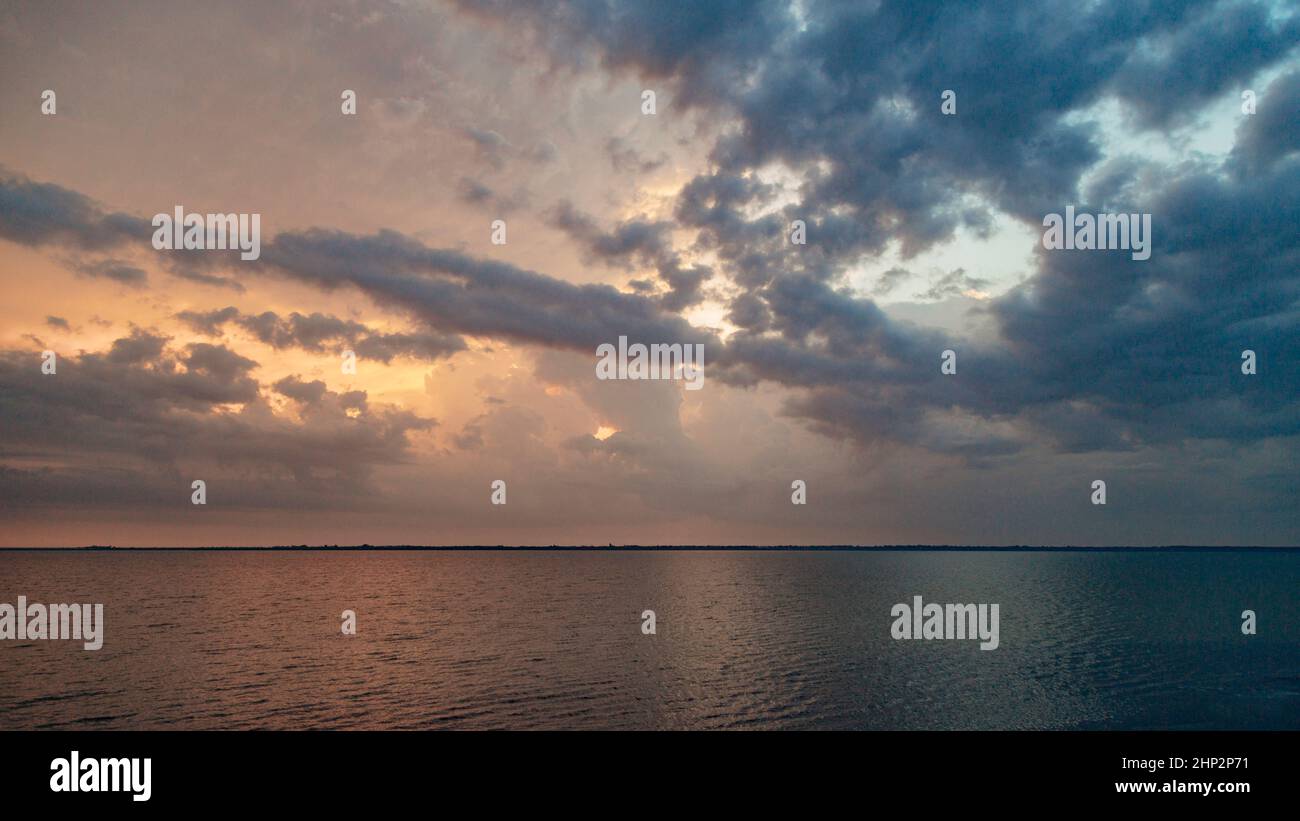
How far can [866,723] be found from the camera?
37.7 m

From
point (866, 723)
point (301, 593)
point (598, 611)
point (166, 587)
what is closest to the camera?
point (866, 723)
